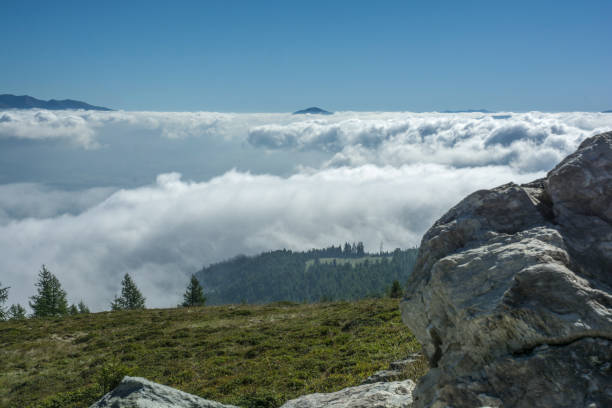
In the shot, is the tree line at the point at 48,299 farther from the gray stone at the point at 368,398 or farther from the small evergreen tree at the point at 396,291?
the gray stone at the point at 368,398

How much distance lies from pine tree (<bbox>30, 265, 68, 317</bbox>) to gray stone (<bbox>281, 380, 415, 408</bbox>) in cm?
7764

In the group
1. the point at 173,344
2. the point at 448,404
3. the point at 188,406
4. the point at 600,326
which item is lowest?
the point at 173,344

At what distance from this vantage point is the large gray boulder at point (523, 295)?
16.3ft

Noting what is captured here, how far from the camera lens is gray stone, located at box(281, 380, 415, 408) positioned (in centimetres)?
938

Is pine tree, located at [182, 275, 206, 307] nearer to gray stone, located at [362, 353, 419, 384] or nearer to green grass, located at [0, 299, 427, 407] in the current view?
green grass, located at [0, 299, 427, 407]

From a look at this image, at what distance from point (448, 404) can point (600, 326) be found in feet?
7.98

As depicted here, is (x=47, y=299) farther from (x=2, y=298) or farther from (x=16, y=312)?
(x=16, y=312)

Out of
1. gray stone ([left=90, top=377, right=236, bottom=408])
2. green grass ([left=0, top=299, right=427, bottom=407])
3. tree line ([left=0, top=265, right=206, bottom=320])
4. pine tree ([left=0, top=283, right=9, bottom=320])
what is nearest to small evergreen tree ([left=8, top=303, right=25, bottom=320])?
tree line ([left=0, top=265, right=206, bottom=320])

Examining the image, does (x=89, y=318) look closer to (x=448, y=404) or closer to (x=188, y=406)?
(x=188, y=406)

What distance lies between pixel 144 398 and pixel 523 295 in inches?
347

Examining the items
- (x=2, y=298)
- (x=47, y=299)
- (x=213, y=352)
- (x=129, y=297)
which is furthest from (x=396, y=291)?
(x=2, y=298)

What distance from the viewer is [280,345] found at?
86.3 feet

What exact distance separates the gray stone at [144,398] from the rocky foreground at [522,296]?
0.26ft

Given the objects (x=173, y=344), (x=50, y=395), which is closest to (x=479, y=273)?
(x=50, y=395)
